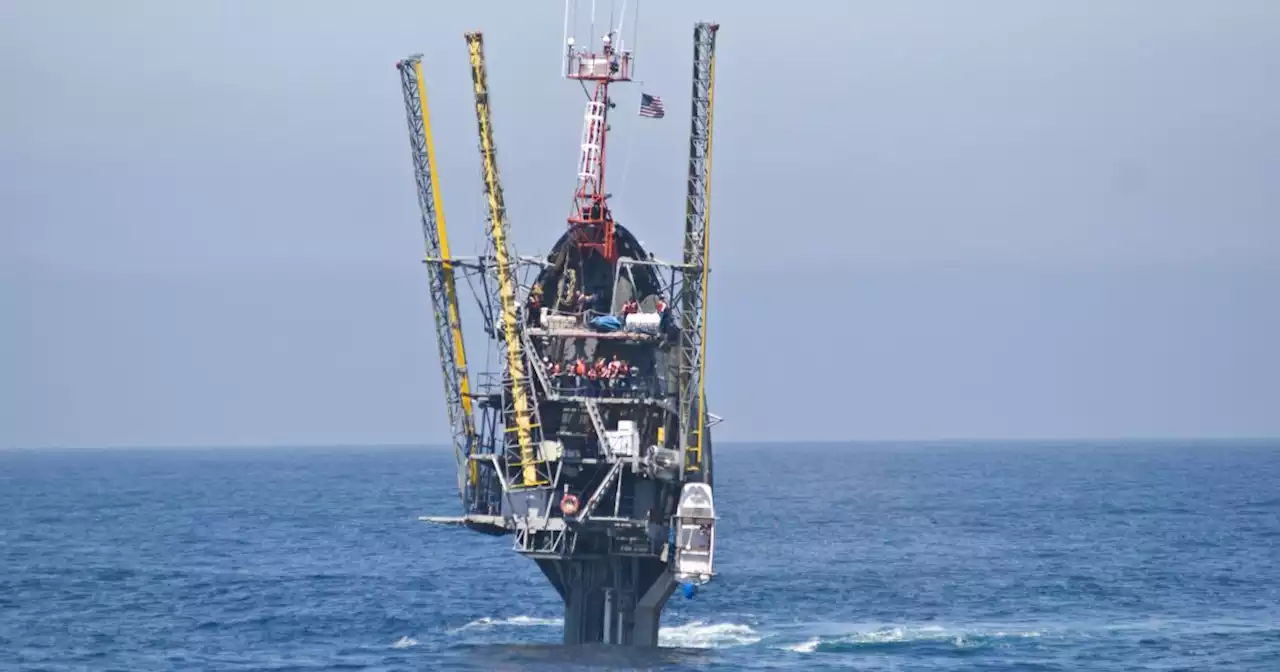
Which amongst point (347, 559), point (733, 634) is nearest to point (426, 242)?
point (733, 634)

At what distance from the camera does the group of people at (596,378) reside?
101 m

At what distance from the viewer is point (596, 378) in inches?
3979

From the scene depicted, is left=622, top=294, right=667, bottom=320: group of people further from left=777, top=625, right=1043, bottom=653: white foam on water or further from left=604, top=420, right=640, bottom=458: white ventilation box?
left=777, top=625, right=1043, bottom=653: white foam on water

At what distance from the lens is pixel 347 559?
173m

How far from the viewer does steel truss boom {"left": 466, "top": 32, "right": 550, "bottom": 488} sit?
99312 millimetres

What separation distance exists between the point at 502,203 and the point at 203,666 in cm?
2998

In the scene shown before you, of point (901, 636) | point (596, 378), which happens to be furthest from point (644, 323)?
point (901, 636)

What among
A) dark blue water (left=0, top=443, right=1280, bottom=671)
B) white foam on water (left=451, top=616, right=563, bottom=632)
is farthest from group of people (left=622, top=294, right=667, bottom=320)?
white foam on water (left=451, top=616, right=563, bottom=632)

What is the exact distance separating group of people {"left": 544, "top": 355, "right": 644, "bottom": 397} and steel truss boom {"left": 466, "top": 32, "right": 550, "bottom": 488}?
7.48ft

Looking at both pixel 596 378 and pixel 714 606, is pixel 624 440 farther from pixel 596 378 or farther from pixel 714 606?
pixel 714 606

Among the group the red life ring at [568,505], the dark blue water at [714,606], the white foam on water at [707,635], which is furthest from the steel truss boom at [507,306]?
the white foam on water at [707,635]

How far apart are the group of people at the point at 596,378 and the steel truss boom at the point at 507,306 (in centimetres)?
228

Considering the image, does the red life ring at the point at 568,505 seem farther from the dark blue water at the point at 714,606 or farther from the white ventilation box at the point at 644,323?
the white ventilation box at the point at 644,323

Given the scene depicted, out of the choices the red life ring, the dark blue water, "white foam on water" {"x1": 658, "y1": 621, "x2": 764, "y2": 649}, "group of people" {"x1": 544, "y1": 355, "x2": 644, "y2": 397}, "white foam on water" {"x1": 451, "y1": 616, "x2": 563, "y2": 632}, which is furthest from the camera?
"white foam on water" {"x1": 451, "y1": 616, "x2": 563, "y2": 632}
